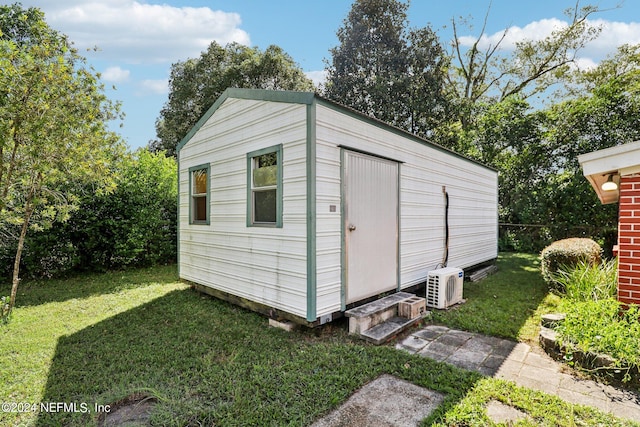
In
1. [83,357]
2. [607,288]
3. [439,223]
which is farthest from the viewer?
[439,223]

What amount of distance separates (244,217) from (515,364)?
3.68m

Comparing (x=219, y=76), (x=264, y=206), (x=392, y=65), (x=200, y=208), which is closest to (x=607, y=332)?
(x=264, y=206)

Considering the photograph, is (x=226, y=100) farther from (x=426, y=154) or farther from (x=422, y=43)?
(x=422, y=43)

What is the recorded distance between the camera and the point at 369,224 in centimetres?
446

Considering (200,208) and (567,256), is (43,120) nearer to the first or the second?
Answer: (200,208)

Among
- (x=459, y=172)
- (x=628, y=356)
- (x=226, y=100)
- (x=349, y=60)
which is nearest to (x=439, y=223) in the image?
(x=459, y=172)

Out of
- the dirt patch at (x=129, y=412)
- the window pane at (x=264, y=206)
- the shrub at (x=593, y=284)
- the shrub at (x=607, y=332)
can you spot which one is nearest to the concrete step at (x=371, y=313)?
the window pane at (x=264, y=206)

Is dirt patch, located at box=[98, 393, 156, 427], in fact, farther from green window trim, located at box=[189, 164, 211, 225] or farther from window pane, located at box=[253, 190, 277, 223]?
green window trim, located at box=[189, 164, 211, 225]

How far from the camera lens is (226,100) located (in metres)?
5.19

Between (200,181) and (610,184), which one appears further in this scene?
(200,181)

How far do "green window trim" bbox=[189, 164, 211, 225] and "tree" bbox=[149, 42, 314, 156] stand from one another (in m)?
12.8

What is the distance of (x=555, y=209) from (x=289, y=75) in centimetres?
1400

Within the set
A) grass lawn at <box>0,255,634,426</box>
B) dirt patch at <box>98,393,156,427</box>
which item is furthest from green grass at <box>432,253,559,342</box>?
dirt patch at <box>98,393,156,427</box>

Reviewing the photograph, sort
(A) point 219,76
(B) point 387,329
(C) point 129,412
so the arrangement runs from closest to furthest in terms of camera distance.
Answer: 1. (C) point 129,412
2. (B) point 387,329
3. (A) point 219,76
